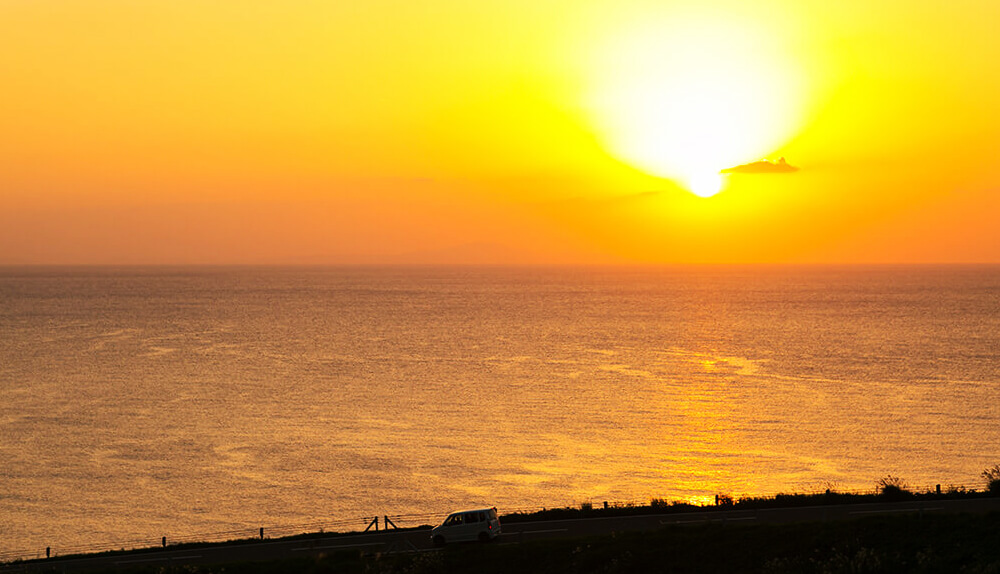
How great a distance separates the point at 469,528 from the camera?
3766 centimetres

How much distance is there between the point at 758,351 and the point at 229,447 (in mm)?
97334

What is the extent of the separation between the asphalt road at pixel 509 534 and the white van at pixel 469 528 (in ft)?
1.64

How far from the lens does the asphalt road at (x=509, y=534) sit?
127ft

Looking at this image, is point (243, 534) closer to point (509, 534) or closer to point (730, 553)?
point (509, 534)

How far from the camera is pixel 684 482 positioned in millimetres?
67938

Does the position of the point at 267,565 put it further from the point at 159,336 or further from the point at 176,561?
the point at 159,336

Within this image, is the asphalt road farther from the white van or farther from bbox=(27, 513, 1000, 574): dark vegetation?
bbox=(27, 513, 1000, 574): dark vegetation

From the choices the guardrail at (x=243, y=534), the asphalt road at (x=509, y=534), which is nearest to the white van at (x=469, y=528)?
the asphalt road at (x=509, y=534)

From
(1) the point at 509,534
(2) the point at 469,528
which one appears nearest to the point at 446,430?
(1) the point at 509,534

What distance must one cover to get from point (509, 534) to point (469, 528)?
2.73 meters

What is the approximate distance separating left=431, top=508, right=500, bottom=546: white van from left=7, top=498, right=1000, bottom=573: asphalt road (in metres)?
0.50

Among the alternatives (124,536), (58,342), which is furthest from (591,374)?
(58,342)

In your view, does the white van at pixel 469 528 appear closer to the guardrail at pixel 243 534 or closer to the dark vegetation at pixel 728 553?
the dark vegetation at pixel 728 553

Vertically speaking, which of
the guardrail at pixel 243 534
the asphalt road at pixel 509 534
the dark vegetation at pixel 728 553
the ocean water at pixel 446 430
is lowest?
the dark vegetation at pixel 728 553
